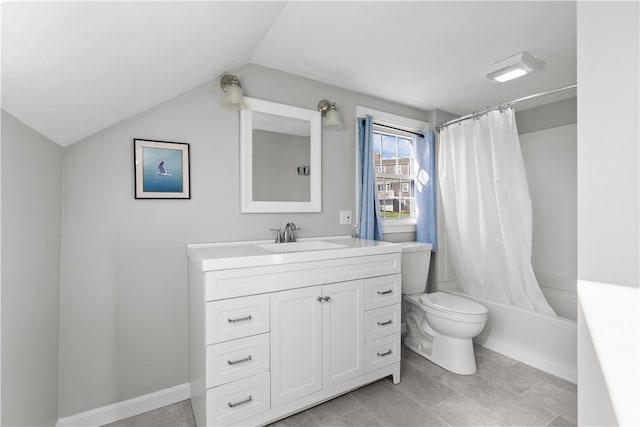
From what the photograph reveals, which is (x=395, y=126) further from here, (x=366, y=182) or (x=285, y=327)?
(x=285, y=327)

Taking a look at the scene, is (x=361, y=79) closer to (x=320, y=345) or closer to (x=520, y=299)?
(x=320, y=345)

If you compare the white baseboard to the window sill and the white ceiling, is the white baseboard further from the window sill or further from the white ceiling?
the window sill

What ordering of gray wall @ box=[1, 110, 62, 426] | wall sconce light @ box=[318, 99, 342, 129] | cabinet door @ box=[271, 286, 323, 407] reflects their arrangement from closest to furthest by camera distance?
gray wall @ box=[1, 110, 62, 426] → cabinet door @ box=[271, 286, 323, 407] → wall sconce light @ box=[318, 99, 342, 129]

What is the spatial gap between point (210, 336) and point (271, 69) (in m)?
1.82

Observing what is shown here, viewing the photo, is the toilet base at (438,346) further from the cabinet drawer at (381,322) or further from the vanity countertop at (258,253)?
the vanity countertop at (258,253)

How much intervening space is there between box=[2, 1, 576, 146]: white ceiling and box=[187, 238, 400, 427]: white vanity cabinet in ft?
2.83

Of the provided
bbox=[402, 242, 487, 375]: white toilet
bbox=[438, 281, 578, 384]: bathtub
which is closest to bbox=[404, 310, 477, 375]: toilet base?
bbox=[402, 242, 487, 375]: white toilet

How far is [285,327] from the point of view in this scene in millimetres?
1608

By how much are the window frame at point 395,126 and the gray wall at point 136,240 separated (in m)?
0.88

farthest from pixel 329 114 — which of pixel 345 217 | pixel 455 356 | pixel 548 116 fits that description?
pixel 548 116

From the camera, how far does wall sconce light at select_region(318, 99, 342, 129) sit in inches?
→ 90.1

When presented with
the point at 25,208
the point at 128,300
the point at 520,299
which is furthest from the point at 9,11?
the point at 520,299

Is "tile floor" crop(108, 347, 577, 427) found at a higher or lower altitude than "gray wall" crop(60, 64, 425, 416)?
lower

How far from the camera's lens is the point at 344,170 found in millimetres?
2533
